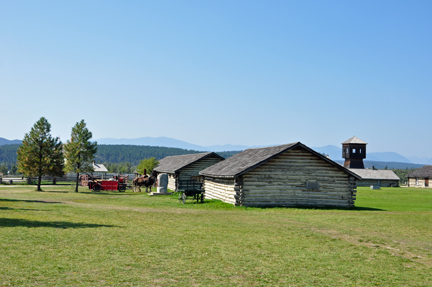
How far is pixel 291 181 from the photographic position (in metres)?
30.1

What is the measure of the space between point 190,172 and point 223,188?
1441cm

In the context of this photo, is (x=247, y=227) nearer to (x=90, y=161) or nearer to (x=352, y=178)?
(x=352, y=178)

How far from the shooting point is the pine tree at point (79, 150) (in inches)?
1863

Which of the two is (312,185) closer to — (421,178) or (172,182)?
(172,182)

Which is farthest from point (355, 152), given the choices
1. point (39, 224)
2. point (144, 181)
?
point (39, 224)

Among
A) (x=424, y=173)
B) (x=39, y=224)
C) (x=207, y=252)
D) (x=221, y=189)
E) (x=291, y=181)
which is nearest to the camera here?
(x=207, y=252)

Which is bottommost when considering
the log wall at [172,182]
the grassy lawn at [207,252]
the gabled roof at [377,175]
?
the grassy lawn at [207,252]

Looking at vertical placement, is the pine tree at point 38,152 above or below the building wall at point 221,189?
above

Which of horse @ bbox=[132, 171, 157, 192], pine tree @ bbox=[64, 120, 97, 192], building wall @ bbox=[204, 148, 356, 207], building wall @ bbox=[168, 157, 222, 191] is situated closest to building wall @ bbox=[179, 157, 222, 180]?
building wall @ bbox=[168, 157, 222, 191]

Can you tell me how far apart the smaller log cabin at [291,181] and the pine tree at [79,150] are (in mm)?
22727

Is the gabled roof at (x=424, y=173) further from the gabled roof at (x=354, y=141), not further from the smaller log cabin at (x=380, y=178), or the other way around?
the gabled roof at (x=354, y=141)

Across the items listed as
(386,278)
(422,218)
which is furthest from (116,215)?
(422,218)

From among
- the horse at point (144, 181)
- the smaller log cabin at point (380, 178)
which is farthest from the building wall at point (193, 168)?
the smaller log cabin at point (380, 178)

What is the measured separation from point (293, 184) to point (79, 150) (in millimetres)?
27680
